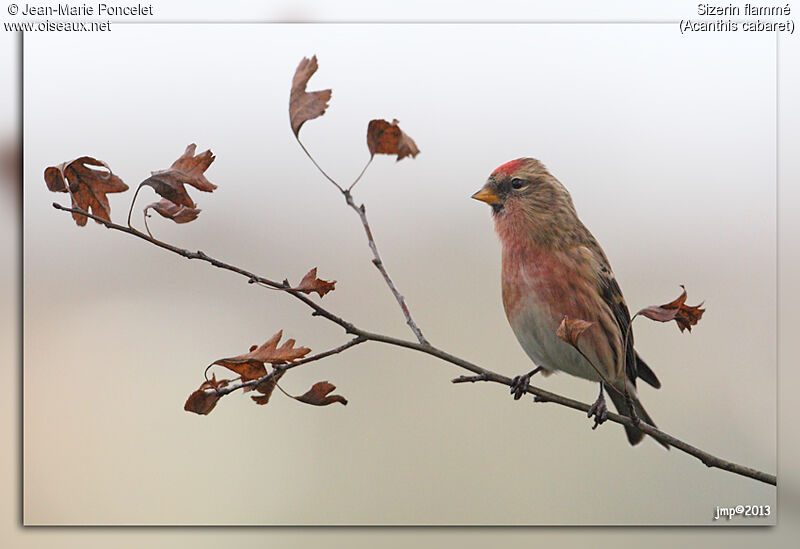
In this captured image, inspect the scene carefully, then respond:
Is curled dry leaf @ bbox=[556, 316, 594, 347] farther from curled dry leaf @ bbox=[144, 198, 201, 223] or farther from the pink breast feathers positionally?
curled dry leaf @ bbox=[144, 198, 201, 223]

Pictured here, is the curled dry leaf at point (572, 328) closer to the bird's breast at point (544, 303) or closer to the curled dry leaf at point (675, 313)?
the curled dry leaf at point (675, 313)

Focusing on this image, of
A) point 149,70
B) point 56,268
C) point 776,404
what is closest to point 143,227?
point 56,268

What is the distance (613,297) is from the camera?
1505 millimetres

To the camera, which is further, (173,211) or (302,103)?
(173,211)

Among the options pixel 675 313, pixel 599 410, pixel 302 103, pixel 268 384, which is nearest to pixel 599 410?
pixel 599 410

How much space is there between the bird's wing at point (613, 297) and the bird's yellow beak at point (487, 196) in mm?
196

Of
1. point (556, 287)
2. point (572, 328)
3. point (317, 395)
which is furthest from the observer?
point (556, 287)

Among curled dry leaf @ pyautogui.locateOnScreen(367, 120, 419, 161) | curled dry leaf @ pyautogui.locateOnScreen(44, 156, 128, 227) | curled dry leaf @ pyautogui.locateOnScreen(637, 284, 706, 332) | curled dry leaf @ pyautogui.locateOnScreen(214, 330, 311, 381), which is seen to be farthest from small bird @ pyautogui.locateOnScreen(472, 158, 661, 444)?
curled dry leaf @ pyautogui.locateOnScreen(44, 156, 128, 227)

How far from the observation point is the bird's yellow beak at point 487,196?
5.05ft

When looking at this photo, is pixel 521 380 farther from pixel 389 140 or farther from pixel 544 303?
pixel 389 140

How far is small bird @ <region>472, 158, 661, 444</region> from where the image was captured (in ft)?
4.79

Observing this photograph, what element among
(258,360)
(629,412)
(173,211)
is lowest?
(629,412)

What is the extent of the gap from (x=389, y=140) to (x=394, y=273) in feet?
1.18

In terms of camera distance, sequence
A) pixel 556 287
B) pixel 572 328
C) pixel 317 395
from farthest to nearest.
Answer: pixel 556 287, pixel 317 395, pixel 572 328
